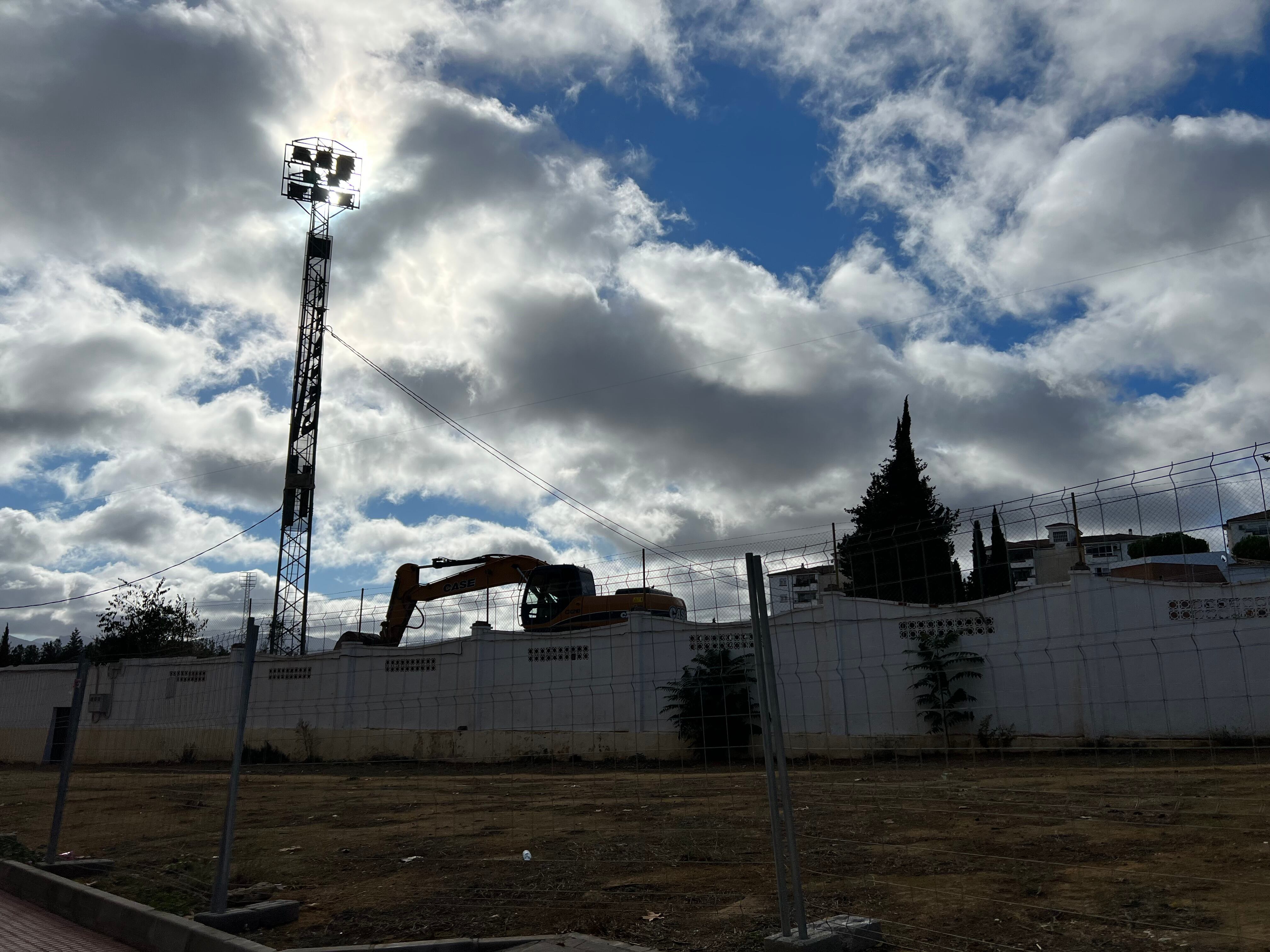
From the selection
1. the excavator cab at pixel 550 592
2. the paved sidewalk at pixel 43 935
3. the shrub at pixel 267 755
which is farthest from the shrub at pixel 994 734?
the shrub at pixel 267 755

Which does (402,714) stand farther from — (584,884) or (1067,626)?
(1067,626)

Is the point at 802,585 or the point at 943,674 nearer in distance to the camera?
the point at 943,674

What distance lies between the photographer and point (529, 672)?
2239 centimetres

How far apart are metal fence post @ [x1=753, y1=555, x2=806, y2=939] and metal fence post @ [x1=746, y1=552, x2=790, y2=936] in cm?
1

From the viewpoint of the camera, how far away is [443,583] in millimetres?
28078

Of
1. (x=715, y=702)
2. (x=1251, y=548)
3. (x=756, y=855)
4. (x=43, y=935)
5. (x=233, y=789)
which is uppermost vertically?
(x=1251, y=548)

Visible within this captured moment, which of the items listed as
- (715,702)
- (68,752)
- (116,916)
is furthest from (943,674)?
(68,752)

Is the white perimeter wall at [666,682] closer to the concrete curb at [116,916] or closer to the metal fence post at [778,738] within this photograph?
the metal fence post at [778,738]

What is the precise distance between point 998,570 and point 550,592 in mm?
19031

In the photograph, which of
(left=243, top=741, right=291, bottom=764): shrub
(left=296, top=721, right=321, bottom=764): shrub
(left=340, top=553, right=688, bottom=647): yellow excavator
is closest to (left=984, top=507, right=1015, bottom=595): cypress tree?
(left=340, top=553, right=688, bottom=647): yellow excavator

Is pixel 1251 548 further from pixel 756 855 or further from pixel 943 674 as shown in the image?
pixel 756 855

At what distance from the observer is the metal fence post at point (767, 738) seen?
15.9 ft

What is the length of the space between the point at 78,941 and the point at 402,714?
1295 cm

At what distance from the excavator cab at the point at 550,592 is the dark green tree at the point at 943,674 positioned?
55.3ft
